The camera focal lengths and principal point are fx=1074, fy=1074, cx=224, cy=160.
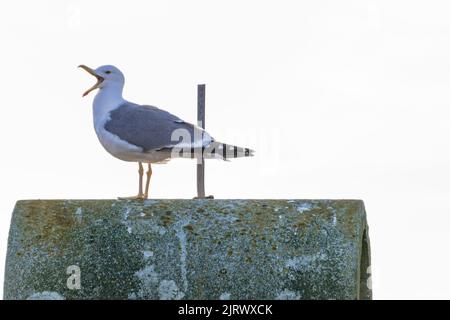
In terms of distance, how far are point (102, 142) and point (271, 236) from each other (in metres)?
2.87

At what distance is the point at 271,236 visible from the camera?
1036 centimetres

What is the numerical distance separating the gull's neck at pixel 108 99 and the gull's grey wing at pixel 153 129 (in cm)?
26

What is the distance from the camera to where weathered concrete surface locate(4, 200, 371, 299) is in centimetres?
1017

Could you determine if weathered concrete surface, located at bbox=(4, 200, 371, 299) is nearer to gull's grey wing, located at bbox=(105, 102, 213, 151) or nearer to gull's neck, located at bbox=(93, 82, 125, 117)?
gull's grey wing, located at bbox=(105, 102, 213, 151)

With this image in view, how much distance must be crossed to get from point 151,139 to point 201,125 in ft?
3.43

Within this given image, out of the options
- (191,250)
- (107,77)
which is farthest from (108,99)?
(191,250)

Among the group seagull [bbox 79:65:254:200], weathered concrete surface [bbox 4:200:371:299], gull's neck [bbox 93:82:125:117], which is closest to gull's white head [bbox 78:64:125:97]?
gull's neck [bbox 93:82:125:117]

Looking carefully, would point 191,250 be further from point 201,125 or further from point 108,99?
point 108,99

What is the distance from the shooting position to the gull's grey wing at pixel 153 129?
12.1m

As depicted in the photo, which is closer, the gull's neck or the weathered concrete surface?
the weathered concrete surface

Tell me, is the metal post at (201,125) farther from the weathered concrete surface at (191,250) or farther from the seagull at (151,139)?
the weathered concrete surface at (191,250)
